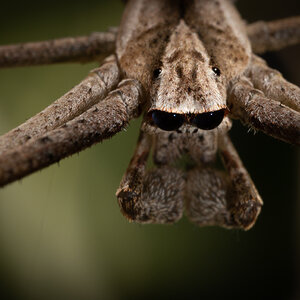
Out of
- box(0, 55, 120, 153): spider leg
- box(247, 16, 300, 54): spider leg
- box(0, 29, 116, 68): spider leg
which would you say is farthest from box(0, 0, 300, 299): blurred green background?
box(0, 55, 120, 153): spider leg

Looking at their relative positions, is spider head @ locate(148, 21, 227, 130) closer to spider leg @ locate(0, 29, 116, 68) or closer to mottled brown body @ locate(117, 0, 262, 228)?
mottled brown body @ locate(117, 0, 262, 228)

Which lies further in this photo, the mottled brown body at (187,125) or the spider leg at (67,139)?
the mottled brown body at (187,125)

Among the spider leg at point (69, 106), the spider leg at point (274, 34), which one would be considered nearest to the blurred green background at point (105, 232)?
the spider leg at point (274, 34)

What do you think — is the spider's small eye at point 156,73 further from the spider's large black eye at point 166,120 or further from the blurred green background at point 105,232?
the blurred green background at point 105,232

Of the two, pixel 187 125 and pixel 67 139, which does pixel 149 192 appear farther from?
pixel 67 139

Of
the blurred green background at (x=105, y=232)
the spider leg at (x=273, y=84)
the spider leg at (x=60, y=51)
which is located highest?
the spider leg at (x=60, y=51)

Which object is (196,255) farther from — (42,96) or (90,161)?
(42,96)
